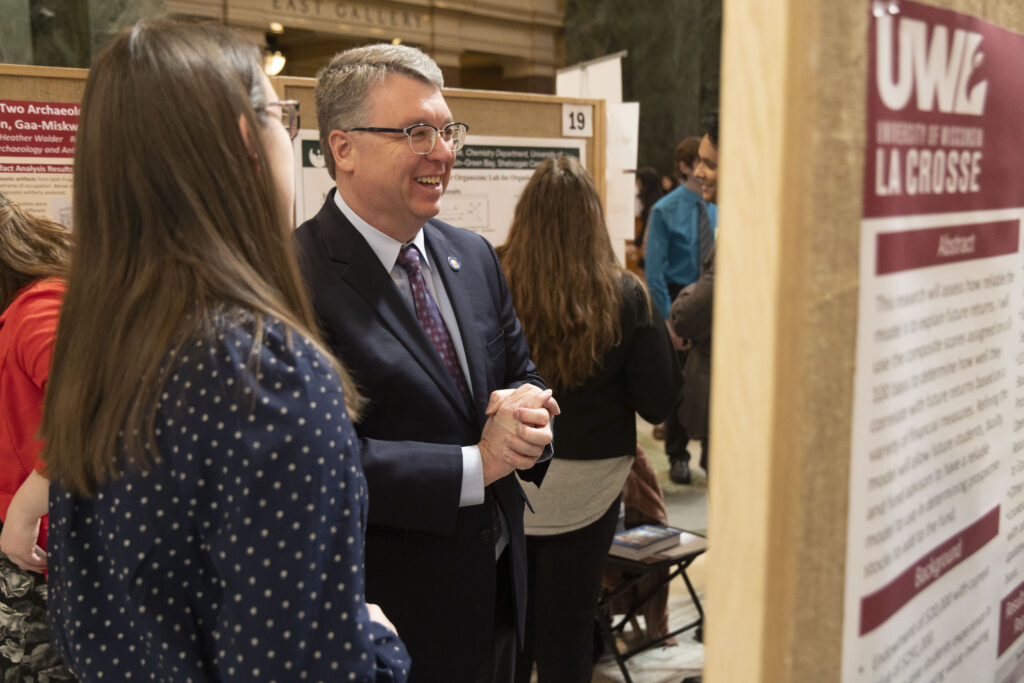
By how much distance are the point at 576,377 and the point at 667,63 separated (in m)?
8.54

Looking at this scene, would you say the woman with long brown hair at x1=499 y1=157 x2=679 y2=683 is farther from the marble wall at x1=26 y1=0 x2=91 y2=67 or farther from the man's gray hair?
the marble wall at x1=26 y1=0 x2=91 y2=67

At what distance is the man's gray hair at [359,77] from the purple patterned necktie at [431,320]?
281mm

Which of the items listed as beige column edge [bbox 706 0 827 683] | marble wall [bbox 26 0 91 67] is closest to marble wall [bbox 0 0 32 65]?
marble wall [bbox 26 0 91 67]

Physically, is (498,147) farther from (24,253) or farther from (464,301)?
(24,253)

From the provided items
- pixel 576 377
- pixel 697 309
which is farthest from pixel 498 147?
pixel 576 377

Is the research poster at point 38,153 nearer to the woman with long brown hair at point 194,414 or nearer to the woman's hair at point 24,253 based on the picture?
the woman's hair at point 24,253

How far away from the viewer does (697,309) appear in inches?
153

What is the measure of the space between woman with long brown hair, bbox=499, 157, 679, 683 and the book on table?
507 millimetres

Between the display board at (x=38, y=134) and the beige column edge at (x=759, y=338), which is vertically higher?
the display board at (x=38, y=134)

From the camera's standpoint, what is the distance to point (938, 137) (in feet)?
2.62

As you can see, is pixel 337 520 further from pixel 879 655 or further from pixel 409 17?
pixel 409 17

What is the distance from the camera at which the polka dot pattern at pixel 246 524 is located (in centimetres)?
103

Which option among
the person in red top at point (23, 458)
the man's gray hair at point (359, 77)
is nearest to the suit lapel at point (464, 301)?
the man's gray hair at point (359, 77)

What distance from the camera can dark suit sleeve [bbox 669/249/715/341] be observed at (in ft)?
12.7
